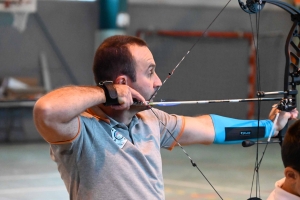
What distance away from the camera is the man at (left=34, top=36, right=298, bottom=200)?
149cm

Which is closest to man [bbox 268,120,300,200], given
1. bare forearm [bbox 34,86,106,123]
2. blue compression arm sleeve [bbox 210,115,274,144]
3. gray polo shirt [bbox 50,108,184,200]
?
gray polo shirt [bbox 50,108,184,200]

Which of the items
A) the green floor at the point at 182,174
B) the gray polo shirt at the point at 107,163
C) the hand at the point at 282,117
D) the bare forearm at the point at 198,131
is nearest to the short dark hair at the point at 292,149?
the gray polo shirt at the point at 107,163

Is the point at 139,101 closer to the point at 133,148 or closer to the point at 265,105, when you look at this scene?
the point at 133,148

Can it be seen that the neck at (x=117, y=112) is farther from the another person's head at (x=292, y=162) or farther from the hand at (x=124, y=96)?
the another person's head at (x=292, y=162)

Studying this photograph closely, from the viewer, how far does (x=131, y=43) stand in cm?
174

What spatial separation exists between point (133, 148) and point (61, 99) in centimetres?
32

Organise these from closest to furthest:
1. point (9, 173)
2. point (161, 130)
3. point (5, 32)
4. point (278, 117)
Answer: point (161, 130) < point (278, 117) < point (9, 173) < point (5, 32)

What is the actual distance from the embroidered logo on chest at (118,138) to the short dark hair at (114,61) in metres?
0.18

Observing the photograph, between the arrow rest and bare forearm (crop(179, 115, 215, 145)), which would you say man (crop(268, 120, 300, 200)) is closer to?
bare forearm (crop(179, 115, 215, 145))

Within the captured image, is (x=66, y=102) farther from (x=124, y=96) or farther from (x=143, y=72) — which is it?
(x=143, y=72)

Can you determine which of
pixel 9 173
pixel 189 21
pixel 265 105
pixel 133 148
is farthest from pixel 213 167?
pixel 133 148

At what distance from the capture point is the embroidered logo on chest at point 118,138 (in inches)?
65.6

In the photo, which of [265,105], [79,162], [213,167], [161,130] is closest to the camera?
[79,162]

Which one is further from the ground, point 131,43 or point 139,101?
point 131,43
